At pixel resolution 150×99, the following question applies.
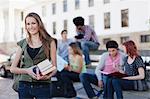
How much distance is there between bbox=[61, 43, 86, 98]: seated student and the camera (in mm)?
6970

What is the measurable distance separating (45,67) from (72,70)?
3676mm

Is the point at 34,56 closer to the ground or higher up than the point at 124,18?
closer to the ground

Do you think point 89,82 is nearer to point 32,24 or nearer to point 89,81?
point 89,81

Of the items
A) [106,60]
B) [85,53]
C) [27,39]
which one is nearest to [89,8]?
[85,53]

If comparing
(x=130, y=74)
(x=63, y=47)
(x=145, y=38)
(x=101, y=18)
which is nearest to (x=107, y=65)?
(x=130, y=74)

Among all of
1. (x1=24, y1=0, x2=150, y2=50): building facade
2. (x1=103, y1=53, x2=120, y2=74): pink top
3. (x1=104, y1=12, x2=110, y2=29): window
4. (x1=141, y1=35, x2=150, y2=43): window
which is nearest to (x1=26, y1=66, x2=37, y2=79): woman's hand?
(x1=103, y1=53, x2=120, y2=74): pink top

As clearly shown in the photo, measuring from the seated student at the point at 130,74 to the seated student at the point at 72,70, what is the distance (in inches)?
54.1

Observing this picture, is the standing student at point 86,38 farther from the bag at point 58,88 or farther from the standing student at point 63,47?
the bag at point 58,88

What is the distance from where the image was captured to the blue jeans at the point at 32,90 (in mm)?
3438

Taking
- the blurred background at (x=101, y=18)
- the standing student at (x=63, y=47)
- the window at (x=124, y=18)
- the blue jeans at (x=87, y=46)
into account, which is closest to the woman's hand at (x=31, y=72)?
the blue jeans at (x=87, y=46)

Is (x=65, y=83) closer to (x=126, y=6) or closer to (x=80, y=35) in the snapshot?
(x=80, y=35)

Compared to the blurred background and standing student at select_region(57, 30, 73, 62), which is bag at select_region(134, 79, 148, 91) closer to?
standing student at select_region(57, 30, 73, 62)

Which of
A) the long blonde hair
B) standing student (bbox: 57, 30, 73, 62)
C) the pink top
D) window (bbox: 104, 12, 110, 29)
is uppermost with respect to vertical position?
window (bbox: 104, 12, 110, 29)

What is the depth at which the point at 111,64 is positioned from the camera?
612 cm
